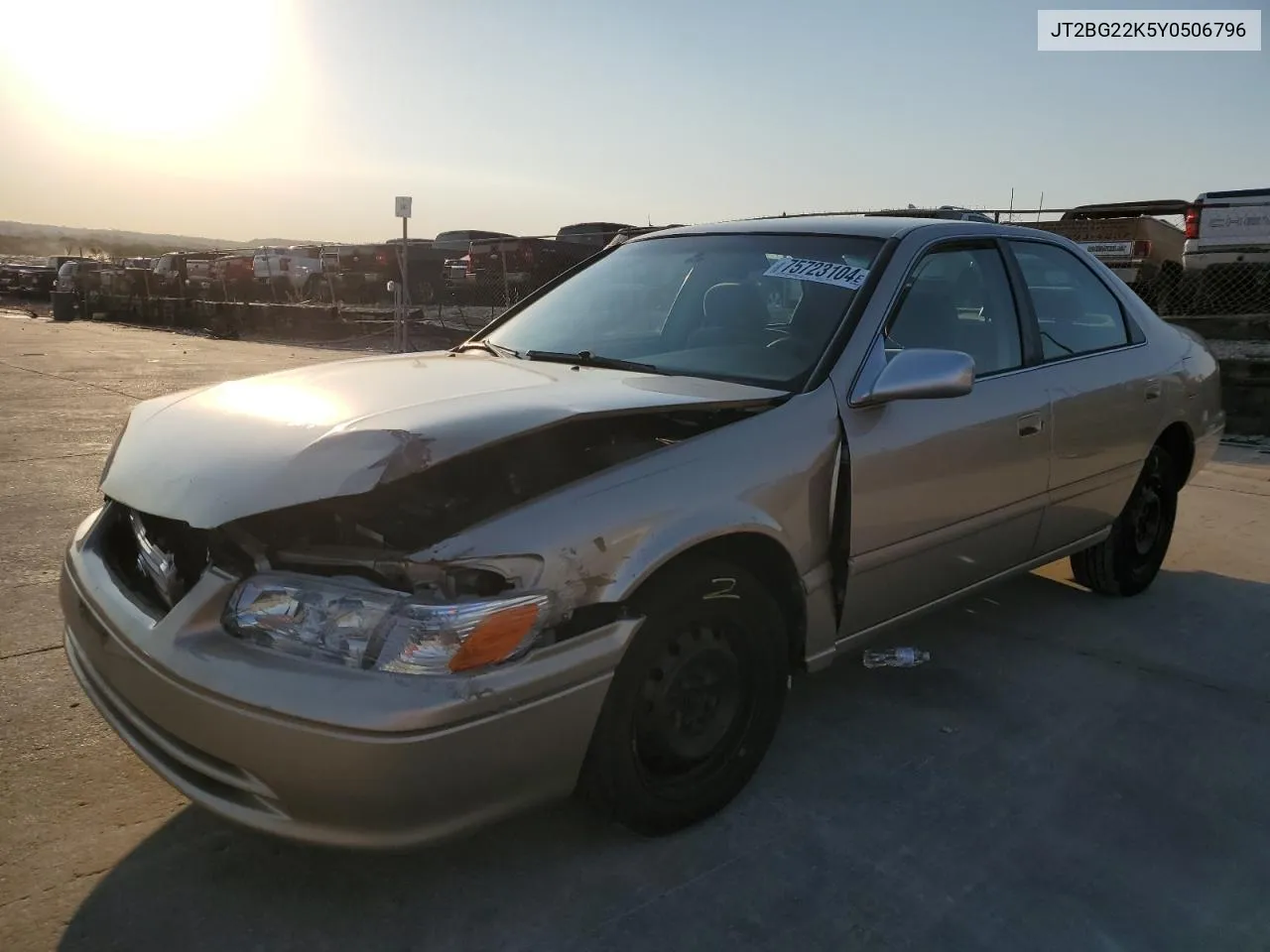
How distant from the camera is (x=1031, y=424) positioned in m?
3.50

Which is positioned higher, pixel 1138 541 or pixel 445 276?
pixel 445 276

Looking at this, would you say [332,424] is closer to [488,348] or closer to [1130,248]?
[488,348]

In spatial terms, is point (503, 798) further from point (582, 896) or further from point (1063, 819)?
point (1063, 819)

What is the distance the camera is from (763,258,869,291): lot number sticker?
3133 mm

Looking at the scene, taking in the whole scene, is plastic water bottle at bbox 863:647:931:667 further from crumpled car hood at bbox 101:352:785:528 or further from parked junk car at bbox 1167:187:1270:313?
parked junk car at bbox 1167:187:1270:313

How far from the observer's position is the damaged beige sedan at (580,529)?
201 cm

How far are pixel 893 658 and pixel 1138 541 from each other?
170cm

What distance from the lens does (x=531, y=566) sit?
6.82 ft

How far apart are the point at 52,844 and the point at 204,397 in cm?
121

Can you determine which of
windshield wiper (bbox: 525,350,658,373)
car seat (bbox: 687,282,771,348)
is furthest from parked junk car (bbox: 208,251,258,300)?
car seat (bbox: 687,282,771,348)

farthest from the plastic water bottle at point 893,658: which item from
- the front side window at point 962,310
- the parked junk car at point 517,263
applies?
the parked junk car at point 517,263

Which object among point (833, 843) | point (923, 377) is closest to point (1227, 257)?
point (923, 377)

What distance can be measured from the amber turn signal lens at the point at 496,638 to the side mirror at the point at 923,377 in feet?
4.17

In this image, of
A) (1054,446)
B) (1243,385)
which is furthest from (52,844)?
(1243,385)
